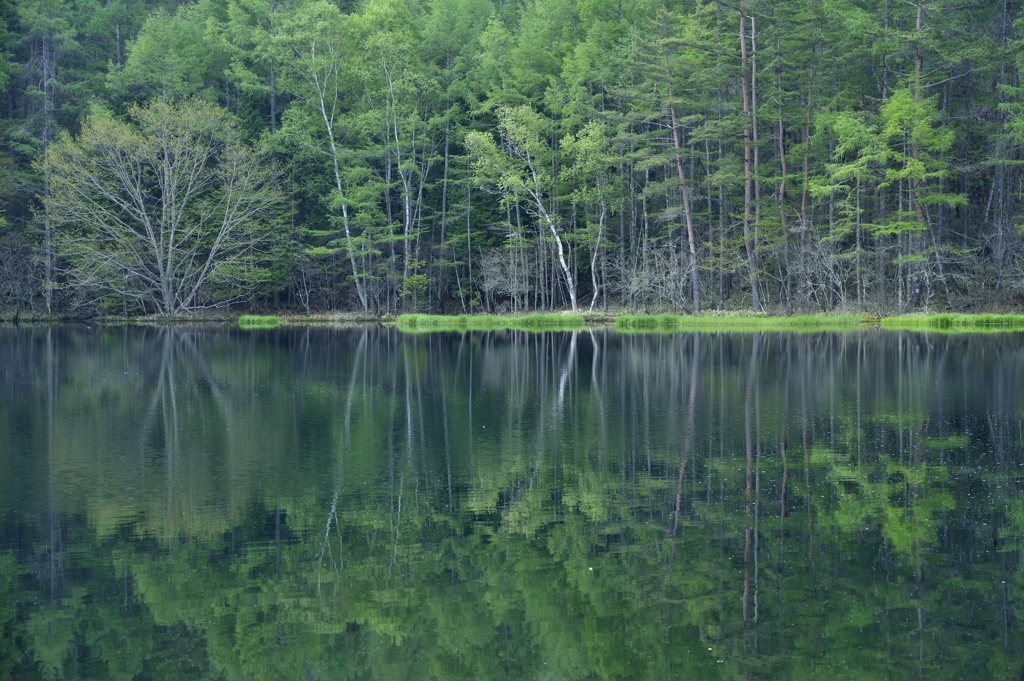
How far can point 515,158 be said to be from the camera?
173 feet

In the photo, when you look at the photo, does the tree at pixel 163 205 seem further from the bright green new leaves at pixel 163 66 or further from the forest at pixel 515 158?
the bright green new leaves at pixel 163 66

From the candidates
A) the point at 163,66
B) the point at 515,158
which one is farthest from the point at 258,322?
the point at 163,66

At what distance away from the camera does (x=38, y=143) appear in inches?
2172

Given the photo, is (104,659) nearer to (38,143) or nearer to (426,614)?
(426,614)

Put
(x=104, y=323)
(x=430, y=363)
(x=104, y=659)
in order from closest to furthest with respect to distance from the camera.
A: (x=104, y=659) < (x=430, y=363) < (x=104, y=323)

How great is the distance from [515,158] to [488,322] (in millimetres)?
9300

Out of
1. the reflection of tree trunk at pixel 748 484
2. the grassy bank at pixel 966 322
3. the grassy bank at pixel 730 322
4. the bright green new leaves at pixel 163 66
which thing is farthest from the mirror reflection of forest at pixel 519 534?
the bright green new leaves at pixel 163 66

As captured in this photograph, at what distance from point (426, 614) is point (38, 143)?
180ft

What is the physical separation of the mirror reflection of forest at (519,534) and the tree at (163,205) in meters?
31.0

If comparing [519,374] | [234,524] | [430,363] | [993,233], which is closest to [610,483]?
[234,524]

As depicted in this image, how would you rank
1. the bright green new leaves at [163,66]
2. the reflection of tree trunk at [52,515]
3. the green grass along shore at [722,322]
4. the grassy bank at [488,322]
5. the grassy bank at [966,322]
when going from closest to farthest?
1. the reflection of tree trunk at [52,515]
2. the grassy bank at [966,322]
3. the green grass along shore at [722,322]
4. the grassy bank at [488,322]
5. the bright green new leaves at [163,66]

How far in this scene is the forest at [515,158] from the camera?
44.6m

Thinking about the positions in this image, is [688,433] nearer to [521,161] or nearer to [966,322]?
[966,322]

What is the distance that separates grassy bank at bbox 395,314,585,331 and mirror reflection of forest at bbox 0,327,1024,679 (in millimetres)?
26161
